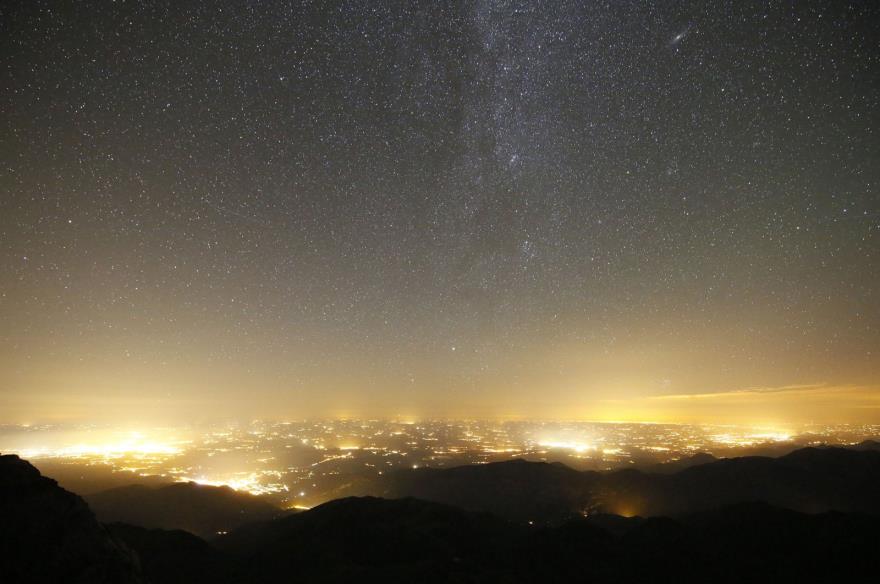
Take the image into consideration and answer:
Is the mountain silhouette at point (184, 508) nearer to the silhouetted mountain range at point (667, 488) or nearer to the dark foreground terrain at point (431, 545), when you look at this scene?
the dark foreground terrain at point (431, 545)

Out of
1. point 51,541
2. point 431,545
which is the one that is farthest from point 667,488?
point 51,541

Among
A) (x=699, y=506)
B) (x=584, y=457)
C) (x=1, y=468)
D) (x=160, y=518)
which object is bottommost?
(x=584, y=457)

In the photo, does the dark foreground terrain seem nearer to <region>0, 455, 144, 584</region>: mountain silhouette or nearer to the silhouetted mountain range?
<region>0, 455, 144, 584</region>: mountain silhouette

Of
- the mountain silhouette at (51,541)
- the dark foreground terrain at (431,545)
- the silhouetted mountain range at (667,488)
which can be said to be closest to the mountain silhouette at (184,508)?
the dark foreground terrain at (431,545)

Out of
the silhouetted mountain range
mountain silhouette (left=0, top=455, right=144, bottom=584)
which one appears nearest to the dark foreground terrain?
mountain silhouette (left=0, top=455, right=144, bottom=584)

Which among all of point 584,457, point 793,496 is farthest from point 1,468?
point 584,457

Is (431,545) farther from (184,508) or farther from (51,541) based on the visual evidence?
(184,508)

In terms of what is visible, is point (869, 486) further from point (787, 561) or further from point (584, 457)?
point (584, 457)

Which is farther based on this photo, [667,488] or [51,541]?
[667,488]
